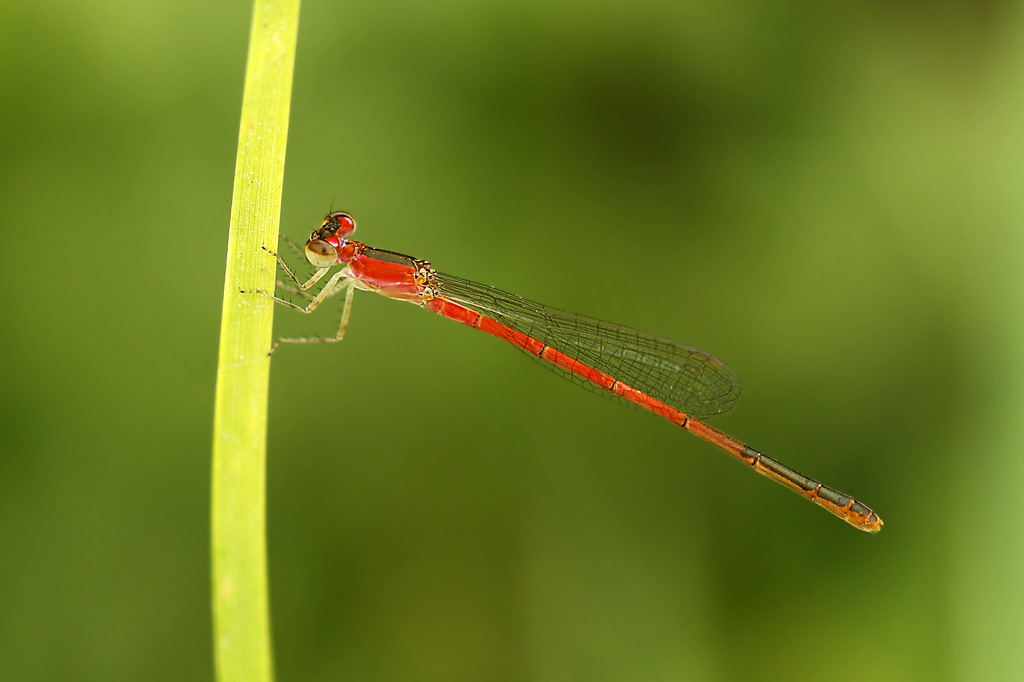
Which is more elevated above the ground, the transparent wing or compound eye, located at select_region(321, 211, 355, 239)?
compound eye, located at select_region(321, 211, 355, 239)

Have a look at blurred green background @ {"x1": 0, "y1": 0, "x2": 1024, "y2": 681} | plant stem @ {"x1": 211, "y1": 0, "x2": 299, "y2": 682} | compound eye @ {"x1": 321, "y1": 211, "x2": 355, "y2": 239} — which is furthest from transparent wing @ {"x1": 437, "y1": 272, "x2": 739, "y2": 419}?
plant stem @ {"x1": 211, "y1": 0, "x2": 299, "y2": 682}

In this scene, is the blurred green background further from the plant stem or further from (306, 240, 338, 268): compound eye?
the plant stem

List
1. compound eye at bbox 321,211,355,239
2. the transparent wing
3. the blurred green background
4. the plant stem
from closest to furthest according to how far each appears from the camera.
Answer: the plant stem, the blurred green background, compound eye at bbox 321,211,355,239, the transparent wing

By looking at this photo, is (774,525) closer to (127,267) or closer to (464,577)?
(464,577)

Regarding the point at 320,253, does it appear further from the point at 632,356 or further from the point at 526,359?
the point at 632,356

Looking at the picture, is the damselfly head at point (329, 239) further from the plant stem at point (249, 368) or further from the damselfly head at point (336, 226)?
the plant stem at point (249, 368)

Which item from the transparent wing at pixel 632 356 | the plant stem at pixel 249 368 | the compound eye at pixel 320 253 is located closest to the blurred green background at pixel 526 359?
the transparent wing at pixel 632 356

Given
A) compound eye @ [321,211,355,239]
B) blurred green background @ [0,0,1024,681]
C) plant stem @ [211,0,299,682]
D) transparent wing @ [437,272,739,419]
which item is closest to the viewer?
plant stem @ [211,0,299,682]

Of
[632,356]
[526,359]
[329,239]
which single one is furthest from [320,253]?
[632,356]
